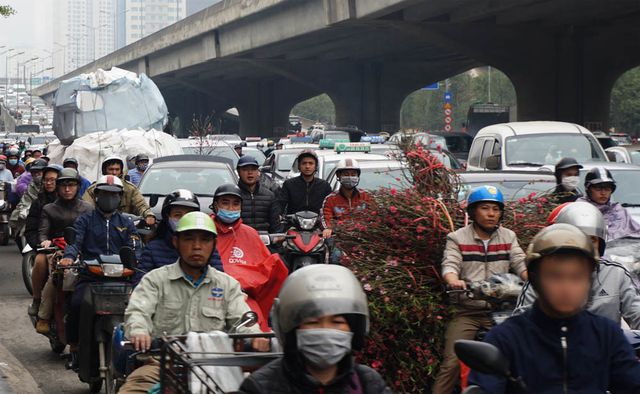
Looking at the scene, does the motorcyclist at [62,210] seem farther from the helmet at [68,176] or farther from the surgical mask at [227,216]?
the surgical mask at [227,216]

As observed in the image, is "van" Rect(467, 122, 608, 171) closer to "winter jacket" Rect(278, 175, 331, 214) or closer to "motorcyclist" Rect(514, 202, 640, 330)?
"winter jacket" Rect(278, 175, 331, 214)

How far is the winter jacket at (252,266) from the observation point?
826 centimetres

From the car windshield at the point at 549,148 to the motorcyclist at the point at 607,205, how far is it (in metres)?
7.60

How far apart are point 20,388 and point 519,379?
21.0 ft

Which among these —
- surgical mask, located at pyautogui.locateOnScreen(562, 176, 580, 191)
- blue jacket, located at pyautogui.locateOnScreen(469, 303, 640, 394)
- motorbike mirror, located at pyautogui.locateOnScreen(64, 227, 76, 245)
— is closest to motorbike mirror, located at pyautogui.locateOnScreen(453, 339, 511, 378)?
blue jacket, located at pyautogui.locateOnScreen(469, 303, 640, 394)

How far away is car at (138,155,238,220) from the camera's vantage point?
16.5 metres

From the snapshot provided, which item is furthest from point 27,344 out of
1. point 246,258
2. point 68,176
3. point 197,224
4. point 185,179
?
point 197,224

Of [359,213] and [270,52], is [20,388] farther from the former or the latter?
[270,52]

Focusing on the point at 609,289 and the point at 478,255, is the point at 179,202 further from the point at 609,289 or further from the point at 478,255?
the point at 609,289

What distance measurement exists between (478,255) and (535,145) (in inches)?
448

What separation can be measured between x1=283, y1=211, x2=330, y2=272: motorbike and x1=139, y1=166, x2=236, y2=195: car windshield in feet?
13.4

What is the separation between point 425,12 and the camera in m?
39.0

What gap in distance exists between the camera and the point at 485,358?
384 centimetres

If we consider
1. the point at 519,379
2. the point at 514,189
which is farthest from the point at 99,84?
the point at 519,379
